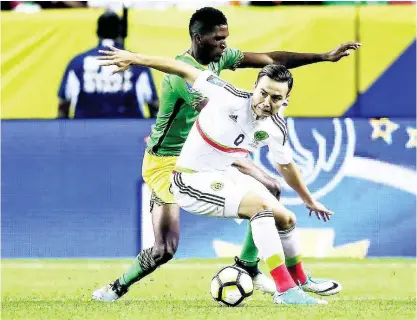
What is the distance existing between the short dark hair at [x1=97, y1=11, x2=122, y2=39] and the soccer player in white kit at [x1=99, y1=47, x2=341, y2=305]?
14.1 ft

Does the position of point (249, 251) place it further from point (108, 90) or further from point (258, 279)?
point (108, 90)

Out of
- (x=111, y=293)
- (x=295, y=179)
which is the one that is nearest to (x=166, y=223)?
(x=111, y=293)

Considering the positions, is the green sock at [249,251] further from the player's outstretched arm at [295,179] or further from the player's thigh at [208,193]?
the player's thigh at [208,193]

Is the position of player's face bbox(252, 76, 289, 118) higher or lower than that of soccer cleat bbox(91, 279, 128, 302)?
higher

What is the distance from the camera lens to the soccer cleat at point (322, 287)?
900 cm

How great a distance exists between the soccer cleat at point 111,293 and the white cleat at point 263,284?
3.26ft

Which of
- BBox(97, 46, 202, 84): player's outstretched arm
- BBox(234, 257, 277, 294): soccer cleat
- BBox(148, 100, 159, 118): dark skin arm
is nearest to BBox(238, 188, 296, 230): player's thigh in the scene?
BBox(234, 257, 277, 294): soccer cleat

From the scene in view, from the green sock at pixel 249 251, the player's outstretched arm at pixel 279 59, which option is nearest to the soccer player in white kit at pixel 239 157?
the green sock at pixel 249 251

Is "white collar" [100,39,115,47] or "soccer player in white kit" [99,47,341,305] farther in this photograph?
"white collar" [100,39,115,47]

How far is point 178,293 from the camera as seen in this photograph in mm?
9930

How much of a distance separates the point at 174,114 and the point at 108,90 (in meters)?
3.62

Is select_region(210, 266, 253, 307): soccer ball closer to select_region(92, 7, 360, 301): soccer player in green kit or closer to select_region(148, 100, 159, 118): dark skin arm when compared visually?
select_region(92, 7, 360, 301): soccer player in green kit

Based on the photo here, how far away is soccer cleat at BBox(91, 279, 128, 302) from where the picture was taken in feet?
30.7

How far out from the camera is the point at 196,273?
11617 mm
